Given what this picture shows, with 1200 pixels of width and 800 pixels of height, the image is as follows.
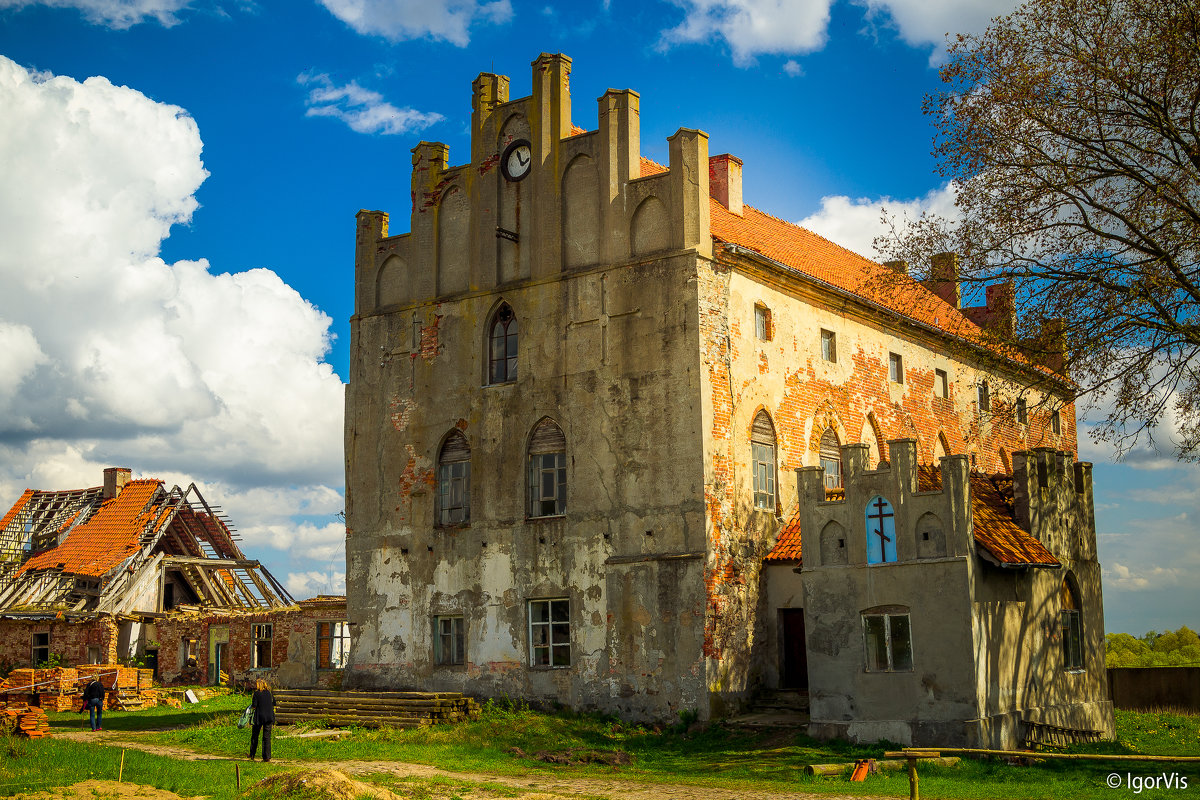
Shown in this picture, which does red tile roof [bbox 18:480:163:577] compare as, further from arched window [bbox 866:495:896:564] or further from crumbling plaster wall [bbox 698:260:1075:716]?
arched window [bbox 866:495:896:564]

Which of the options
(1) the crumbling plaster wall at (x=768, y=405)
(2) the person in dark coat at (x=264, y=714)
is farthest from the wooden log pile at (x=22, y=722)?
(1) the crumbling plaster wall at (x=768, y=405)

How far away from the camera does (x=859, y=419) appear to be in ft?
91.0

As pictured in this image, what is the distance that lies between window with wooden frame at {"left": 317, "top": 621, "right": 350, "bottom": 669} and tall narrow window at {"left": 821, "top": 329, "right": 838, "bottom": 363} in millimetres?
14440

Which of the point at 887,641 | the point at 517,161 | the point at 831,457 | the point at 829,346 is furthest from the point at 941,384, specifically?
the point at 517,161

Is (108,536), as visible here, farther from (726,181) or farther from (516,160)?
(726,181)

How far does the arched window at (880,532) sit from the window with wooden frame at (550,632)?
22.0 ft

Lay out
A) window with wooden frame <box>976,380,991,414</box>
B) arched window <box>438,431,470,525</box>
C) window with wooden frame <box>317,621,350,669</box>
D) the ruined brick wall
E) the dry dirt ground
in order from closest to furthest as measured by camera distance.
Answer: the dry dirt ground, arched window <box>438,431,470,525</box>, window with wooden frame <box>317,621,350,669</box>, window with wooden frame <box>976,380,991,414</box>, the ruined brick wall

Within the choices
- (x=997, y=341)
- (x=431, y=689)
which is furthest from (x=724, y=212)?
(x=431, y=689)

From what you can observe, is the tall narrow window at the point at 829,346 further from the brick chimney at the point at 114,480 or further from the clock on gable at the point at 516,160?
the brick chimney at the point at 114,480

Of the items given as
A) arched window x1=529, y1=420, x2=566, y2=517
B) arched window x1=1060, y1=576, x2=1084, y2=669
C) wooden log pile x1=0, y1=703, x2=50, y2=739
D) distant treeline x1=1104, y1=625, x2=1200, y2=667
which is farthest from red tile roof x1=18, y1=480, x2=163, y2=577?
distant treeline x1=1104, y1=625, x2=1200, y2=667

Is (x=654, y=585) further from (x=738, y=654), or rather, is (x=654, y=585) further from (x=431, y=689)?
(x=431, y=689)

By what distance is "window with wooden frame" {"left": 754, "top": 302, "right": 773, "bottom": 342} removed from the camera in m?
25.0

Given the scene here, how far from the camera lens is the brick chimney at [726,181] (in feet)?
93.4

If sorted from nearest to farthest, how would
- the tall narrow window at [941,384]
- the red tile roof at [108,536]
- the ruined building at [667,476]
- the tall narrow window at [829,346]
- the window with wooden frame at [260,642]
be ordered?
the ruined building at [667,476]
the tall narrow window at [829,346]
the tall narrow window at [941,384]
the window with wooden frame at [260,642]
the red tile roof at [108,536]
